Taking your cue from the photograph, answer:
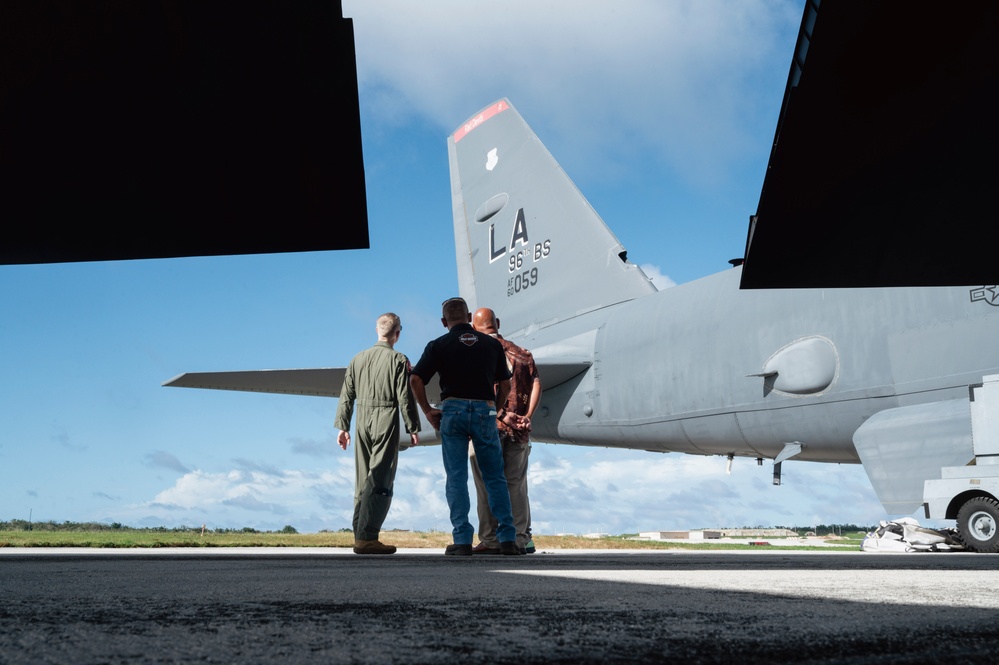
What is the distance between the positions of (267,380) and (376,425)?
14.1 feet

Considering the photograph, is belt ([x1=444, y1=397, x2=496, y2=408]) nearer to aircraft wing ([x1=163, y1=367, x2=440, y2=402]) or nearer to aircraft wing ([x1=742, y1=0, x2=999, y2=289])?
aircraft wing ([x1=742, y1=0, x2=999, y2=289])

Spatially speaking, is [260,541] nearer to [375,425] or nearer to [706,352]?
[375,425]

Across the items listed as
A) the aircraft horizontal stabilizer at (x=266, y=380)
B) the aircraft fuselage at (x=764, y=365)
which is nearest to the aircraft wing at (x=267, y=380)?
the aircraft horizontal stabilizer at (x=266, y=380)

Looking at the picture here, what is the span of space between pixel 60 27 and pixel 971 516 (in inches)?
259

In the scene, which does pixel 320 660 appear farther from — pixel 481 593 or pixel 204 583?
pixel 204 583

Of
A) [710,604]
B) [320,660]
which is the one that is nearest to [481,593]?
[710,604]

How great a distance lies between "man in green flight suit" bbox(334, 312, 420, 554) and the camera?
5.14 meters

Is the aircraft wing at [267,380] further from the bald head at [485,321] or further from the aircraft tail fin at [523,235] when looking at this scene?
the bald head at [485,321]

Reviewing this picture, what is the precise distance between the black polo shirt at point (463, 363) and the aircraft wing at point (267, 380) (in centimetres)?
403

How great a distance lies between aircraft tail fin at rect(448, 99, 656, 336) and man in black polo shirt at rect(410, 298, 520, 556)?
5422 mm

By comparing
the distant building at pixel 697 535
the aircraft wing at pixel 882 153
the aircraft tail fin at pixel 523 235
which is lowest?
the distant building at pixel 697 535

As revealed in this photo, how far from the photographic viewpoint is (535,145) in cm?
1175

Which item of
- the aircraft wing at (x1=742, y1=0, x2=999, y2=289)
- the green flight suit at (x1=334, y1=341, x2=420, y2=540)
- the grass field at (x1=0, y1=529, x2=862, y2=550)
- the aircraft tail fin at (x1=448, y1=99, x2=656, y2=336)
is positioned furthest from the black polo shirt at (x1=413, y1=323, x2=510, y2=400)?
the aircraft tail fin at (x1=448, y1=99, x2=656, y2=336)

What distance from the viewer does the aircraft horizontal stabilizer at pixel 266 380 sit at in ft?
28.9
